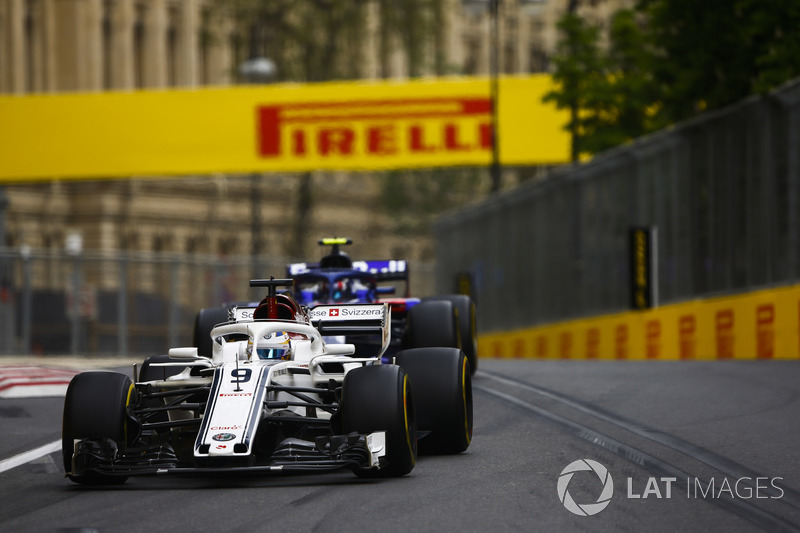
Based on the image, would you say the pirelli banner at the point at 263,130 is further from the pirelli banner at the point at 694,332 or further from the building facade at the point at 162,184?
the building facade at the point at 162,184

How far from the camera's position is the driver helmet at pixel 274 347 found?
9.91m

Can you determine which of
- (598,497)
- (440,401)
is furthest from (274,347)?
(598,497)

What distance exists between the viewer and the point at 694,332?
21.9 meters

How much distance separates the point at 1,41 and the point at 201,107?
63.7 feet

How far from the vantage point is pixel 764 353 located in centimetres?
1923

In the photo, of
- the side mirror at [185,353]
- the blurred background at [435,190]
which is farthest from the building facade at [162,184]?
the side mirror at [185,353]

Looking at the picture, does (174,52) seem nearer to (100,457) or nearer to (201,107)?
(201,107)

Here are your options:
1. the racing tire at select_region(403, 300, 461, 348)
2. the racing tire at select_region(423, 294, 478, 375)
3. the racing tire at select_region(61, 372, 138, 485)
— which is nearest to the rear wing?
Answer: the racing tire at select_region(423, 294, 478, 375)

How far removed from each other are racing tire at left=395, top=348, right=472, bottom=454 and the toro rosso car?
438 cm

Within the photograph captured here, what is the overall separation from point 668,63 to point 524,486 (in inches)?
783

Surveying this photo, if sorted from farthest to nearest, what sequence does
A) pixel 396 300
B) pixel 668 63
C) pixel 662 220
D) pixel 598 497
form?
pixel 668 63
pixel 662 220
pixel 396 300
pixel 598 497

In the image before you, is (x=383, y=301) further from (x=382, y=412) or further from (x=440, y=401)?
(x=382, y=412)

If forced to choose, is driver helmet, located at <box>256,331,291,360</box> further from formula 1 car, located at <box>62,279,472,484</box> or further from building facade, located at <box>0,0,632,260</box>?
building facade, located at <box>0,0,632,260</box>

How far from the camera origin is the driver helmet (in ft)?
32.5
